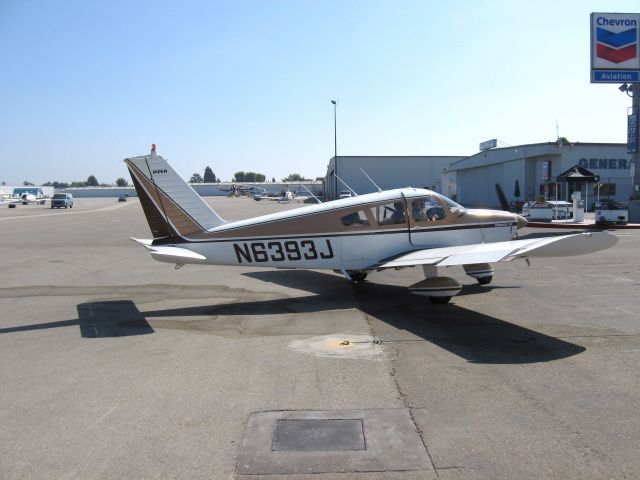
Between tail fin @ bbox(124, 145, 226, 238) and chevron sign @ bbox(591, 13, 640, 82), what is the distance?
30.0 m

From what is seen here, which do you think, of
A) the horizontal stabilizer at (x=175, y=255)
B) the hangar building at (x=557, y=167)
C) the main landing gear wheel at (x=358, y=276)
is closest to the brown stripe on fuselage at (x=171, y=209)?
the horizontal stabilizer at (x=175, y=255)

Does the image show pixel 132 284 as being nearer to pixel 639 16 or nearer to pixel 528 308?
pixel 528 308

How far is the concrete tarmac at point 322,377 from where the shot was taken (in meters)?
4.04

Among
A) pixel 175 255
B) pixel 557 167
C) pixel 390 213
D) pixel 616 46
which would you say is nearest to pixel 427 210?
pixel 390 213

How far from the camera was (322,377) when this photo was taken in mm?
5871

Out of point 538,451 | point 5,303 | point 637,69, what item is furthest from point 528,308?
point 637,69

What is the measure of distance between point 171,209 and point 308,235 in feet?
8.97

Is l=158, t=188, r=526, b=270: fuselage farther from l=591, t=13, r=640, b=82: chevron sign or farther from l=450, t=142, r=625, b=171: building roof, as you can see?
l=450, t=142, r=625, b=171: building roof

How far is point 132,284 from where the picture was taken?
12.7 meters

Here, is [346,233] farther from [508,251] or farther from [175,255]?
[175,255]

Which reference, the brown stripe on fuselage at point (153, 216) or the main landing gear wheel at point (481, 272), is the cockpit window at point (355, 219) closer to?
the main landing gear wheel at point (481, 272)

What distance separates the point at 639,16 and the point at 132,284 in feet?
112

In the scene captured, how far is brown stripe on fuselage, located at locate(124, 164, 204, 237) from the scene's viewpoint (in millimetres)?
9773

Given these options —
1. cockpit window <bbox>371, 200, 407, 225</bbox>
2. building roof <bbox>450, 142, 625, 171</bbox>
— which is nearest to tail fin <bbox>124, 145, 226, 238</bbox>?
cockpit window <bbox>371, 200, 407, 225</bbox>
